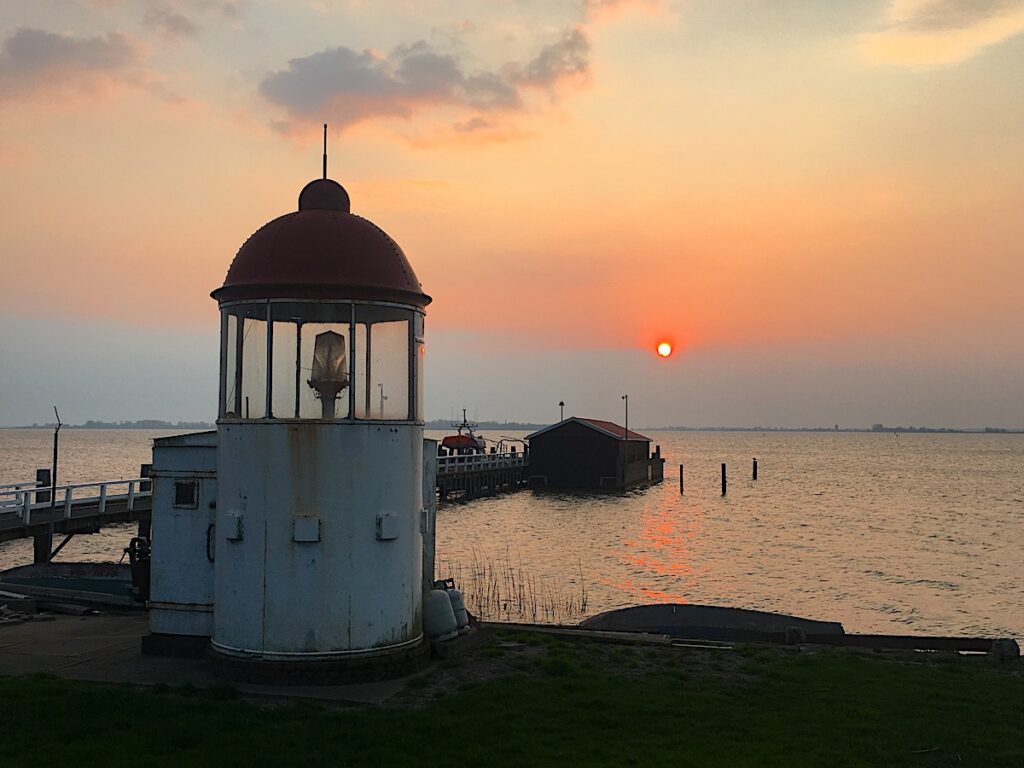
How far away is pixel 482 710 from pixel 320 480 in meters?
3.60

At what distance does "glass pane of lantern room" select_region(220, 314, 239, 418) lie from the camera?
Result: 12.6 metres

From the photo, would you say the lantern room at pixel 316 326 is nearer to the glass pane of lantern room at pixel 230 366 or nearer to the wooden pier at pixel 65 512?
the glass pane of lantern room at pixel 230 366

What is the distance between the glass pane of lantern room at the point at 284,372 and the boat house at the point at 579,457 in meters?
64.1

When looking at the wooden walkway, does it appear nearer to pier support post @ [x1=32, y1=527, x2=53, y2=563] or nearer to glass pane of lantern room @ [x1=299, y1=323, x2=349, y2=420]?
pier support post @ [x1=32, y1=527, x2=53, y2=563]

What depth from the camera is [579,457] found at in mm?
76125

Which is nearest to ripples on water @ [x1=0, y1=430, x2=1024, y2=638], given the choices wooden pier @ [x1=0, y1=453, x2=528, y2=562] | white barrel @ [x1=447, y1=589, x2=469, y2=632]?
wooden pier @ [x1=0, y1=453, x2=528, y2=562]

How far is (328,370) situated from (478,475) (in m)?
60.7

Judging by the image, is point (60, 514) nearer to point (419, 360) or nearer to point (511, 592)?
point (511, 592)

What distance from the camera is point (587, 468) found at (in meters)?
75.7

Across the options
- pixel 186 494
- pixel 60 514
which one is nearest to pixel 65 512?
pixel 60 514

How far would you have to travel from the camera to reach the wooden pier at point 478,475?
67625mm

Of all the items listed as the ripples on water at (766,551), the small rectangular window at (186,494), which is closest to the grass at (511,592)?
the ripples on water at (766,551)

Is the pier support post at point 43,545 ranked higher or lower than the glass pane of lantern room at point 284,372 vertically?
lower

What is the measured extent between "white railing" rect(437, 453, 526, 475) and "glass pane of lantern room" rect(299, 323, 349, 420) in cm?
5358
